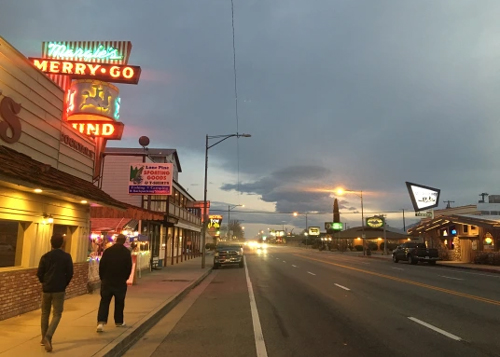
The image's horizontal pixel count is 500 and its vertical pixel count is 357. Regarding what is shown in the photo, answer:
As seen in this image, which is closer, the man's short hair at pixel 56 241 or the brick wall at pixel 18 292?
the man's short hair at pixel 56 241

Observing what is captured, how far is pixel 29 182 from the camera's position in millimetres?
7633

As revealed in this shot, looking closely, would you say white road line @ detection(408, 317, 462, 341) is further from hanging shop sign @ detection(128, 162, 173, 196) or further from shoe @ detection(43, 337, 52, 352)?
hanging shop sign @ detection(128, 162, 173, 196)

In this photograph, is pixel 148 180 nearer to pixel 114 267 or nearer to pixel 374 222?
pixel 114 267

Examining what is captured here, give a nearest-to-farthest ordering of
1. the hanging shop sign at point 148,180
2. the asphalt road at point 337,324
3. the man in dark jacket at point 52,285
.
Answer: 1. the man in dark jacket at point 52,285
2. the asphalt road at point 337,324
3. the hanging shop sign at point 148,180

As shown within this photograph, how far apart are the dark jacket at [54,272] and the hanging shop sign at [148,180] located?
14992 mm

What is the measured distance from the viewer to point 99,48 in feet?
52.4

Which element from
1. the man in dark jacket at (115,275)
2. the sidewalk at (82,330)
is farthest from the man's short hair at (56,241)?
the sidewalk at (82,330)

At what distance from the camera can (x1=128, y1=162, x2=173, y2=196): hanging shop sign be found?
71.5ft

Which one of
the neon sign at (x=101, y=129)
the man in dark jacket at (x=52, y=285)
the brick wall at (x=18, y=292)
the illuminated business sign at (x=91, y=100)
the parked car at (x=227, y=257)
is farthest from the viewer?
the parked car at (x=227, y=257)

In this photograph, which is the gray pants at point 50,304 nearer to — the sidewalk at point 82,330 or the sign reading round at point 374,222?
the sidewalk at point 82,330

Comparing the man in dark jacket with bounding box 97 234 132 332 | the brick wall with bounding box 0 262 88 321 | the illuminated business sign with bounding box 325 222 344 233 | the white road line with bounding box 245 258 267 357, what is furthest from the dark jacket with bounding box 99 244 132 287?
the illuminated business sign with bounding box 325 222 344 233

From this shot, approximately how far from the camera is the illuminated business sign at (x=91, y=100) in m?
13.8

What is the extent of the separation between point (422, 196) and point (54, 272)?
53899 millimetres

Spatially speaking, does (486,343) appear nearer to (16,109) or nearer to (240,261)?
(16,109)
